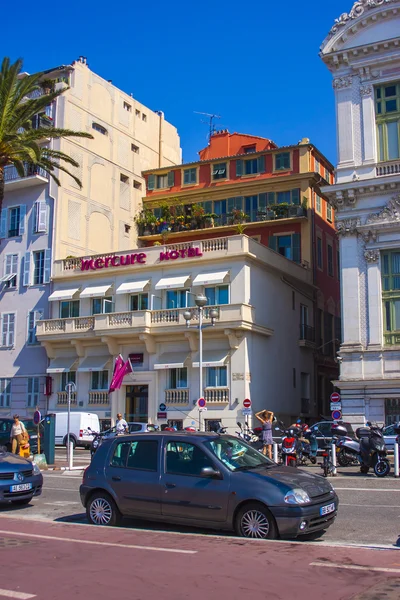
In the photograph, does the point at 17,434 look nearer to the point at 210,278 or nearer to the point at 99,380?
the point at 210,278

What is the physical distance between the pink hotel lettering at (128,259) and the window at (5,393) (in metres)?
8.69

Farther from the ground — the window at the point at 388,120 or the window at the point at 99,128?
the window at the point at 99,128

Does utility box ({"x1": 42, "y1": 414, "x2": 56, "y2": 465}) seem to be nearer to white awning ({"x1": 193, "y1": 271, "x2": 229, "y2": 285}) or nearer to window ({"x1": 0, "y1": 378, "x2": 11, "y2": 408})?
white awning ({"x1": 193, "y1": 271, "x2": 229, "y2": 285})

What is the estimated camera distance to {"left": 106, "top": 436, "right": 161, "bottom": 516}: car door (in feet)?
35.9

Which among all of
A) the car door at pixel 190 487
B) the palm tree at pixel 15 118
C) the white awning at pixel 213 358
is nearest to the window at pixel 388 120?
the white awning at pixel 213 358

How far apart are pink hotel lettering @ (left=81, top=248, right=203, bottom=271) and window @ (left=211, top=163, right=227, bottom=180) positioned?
10086 mm

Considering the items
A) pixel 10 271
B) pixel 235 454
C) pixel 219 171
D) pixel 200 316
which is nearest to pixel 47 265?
pixel 10 271

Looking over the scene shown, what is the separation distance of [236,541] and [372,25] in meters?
29.4

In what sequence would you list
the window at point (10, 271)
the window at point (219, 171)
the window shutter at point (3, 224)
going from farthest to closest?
the window at point (219, 171) → the window shutter at point (3, 224) → the window at point (10, 271)

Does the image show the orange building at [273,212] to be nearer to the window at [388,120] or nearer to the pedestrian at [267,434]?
the window at [388,120]

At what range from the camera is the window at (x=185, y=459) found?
10.7 m

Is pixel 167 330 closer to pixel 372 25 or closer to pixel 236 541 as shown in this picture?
pixel 372 25

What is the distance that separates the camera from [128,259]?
3956 centimetres

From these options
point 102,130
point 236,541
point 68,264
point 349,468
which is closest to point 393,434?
point 349,468
